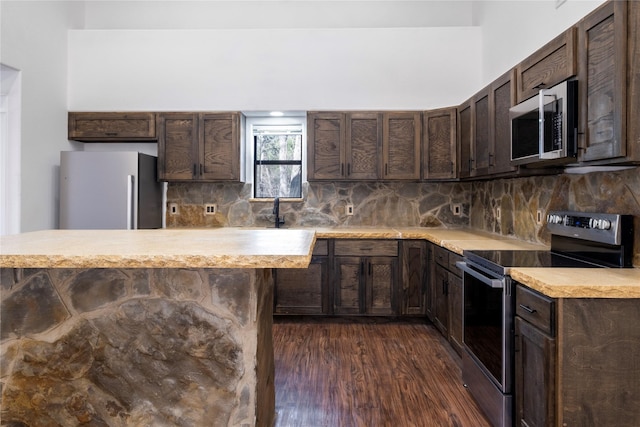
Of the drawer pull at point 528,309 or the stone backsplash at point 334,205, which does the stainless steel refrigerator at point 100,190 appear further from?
the drawer pull at point 528,309

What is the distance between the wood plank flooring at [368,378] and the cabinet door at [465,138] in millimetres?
1568

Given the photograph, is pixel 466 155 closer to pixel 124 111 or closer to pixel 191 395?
pixel 191 395

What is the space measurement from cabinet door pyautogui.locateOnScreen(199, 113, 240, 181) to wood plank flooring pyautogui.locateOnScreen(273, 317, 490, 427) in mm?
1710

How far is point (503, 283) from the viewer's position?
1935 mm

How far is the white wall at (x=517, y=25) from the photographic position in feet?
8.48

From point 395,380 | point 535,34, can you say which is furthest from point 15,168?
point 535,34

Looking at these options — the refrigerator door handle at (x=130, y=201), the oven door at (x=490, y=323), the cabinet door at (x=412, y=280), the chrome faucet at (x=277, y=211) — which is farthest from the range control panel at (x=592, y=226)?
the refrigerator door handle at (x=130, y=201)

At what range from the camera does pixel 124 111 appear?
414 cm

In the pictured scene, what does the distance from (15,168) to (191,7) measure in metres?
→ 2.58

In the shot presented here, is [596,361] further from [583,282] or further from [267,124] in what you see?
[267,124]

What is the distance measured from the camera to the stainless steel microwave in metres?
1.92

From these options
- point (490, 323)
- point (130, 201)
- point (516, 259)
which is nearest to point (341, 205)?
point (130, 201)

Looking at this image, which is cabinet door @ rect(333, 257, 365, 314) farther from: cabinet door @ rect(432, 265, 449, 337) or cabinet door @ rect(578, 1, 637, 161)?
cabinet door @ rect(578, 1, 637, 161)

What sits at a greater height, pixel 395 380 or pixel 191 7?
pixel 191 7
